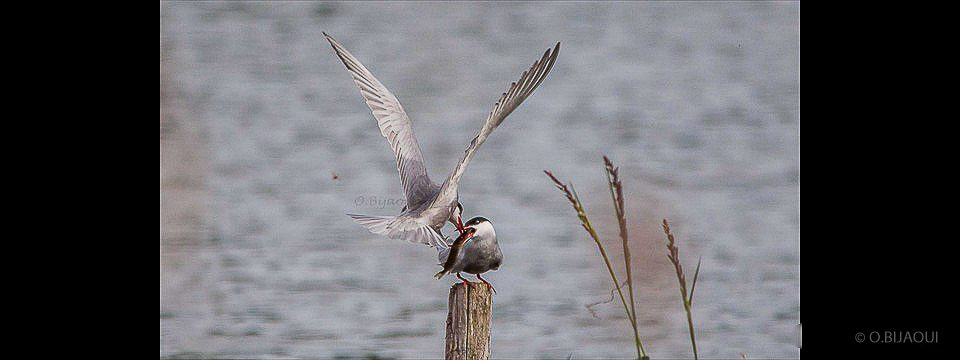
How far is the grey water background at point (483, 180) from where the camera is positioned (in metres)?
6.25

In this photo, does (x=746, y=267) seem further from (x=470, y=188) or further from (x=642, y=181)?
(x=470, y=188)

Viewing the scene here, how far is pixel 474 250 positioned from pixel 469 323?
0.82 feet

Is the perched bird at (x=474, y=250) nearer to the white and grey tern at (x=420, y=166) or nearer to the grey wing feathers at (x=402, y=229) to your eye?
the white and grey tern at (x=420, y=166)

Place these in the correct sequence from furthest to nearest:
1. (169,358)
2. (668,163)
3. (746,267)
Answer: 1. (668,163)
2. (746,267)
3. (169,358)

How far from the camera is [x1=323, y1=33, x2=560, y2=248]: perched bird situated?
12.1 feet

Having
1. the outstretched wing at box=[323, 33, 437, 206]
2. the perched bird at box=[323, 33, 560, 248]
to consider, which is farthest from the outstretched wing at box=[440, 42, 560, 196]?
the outstretched wing at box=[323, 33, 437, 206]

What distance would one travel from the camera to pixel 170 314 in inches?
254

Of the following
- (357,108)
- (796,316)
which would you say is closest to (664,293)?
(796,316)

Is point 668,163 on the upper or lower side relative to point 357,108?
lower

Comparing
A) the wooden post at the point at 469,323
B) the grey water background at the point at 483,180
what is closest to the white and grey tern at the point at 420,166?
the wooden post at the point at 469,323

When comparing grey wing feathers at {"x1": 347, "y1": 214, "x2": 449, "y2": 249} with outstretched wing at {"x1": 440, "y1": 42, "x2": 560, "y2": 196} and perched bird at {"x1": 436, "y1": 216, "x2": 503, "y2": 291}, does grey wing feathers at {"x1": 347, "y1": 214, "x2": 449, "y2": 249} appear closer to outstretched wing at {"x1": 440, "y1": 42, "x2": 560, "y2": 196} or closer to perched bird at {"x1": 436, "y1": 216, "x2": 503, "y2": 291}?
perched bird at {"x1": 436, "y1": 216, "x2": 503, "y2": 291}

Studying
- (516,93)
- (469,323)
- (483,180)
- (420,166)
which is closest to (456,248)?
(469,323)

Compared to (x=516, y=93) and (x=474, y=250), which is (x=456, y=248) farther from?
(x=516, y=93)

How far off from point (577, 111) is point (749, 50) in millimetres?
1646
